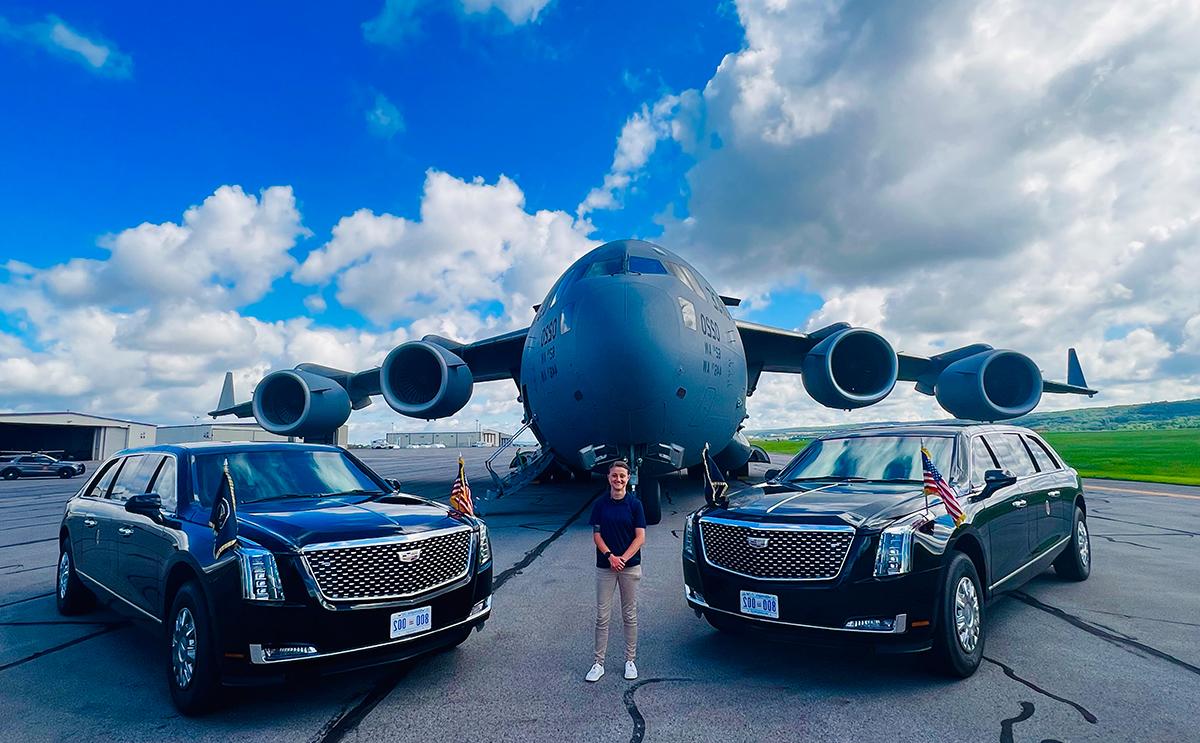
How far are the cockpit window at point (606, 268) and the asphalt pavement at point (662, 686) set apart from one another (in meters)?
5.10

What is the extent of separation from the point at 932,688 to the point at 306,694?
151 inches

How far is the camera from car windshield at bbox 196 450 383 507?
4848 millimetres

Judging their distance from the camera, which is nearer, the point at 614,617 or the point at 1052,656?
the point at 1052,656

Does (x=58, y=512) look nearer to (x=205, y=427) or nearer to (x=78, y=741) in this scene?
(x=78, y=741)

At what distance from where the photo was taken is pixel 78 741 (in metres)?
3.44

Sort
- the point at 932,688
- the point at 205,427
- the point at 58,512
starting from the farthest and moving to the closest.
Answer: the point at 205,427 → the point at 58,512 → the point at 932,688

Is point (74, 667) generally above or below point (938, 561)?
below

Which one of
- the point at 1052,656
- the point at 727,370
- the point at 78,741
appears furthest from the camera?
the point at 727,370

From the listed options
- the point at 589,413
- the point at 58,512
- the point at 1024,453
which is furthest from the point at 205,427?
the point at 1024,453

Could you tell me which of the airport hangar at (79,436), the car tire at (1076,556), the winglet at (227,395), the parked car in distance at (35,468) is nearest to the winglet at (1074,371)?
the car tire at (1076,556)

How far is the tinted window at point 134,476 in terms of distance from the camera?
5395 mm

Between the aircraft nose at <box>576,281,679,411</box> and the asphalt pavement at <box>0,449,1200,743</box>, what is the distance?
3.07m

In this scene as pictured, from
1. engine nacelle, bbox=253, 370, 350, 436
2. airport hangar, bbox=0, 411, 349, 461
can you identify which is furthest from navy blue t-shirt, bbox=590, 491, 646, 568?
airport hangar, bbox=0, 411, 349, 461

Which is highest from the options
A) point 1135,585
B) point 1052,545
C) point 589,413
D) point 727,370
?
point 727,370
